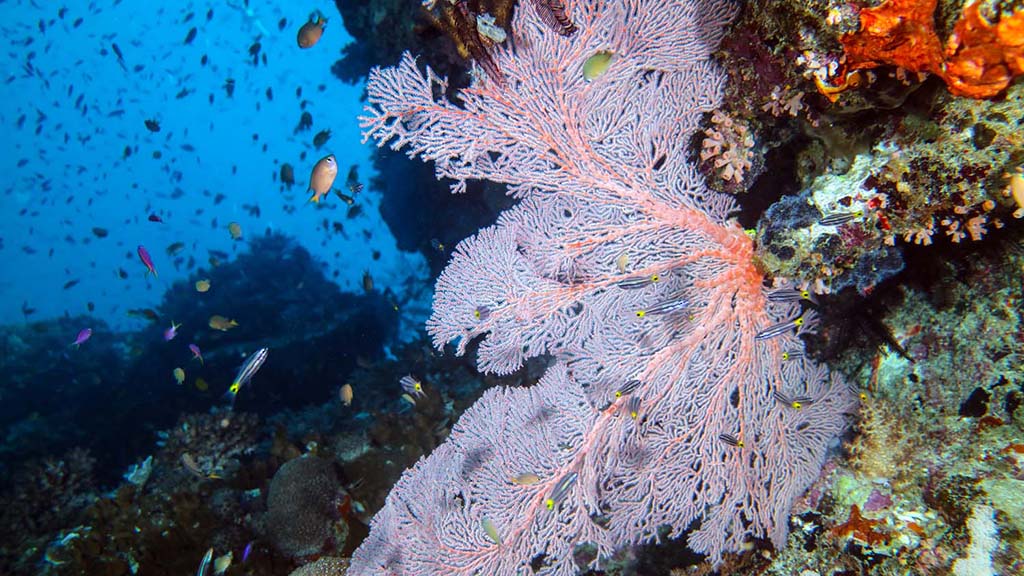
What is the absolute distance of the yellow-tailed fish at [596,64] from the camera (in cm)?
279

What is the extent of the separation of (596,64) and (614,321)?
5.65ft

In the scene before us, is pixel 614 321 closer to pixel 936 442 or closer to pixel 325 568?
pixel 936 442

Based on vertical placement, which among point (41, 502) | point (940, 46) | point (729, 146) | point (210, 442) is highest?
point (41, 502)

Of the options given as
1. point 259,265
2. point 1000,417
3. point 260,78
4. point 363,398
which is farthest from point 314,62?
point 1000,417

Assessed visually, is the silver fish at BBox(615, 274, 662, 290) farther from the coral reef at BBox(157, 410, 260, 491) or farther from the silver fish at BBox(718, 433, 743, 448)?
the coral reef at BBox(157, 410, 260, 491)

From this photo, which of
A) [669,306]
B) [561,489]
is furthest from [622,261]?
[561,489]

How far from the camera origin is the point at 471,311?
3.50m

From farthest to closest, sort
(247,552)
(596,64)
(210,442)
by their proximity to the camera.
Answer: (210,442), (247,552), (596,64)

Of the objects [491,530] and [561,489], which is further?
[561,489]

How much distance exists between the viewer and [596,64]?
2.81 m

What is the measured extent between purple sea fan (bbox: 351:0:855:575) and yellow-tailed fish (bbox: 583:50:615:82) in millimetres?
139

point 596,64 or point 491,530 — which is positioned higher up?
point 596,64

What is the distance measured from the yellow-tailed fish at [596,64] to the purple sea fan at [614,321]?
139mm

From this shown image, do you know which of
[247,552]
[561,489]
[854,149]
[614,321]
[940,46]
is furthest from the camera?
[247,552]
